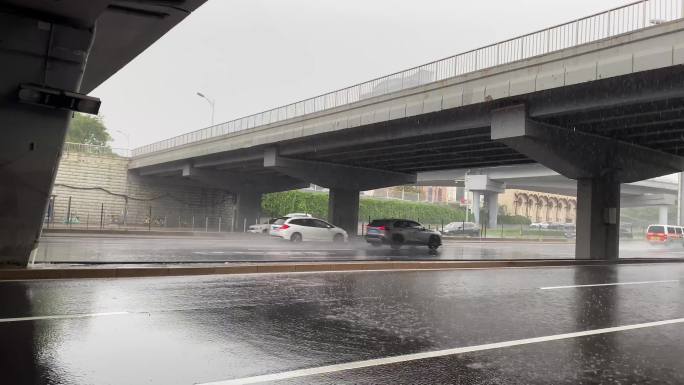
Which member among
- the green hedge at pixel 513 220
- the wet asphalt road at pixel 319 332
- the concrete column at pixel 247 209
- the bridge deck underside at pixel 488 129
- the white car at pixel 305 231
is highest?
the bridge deck underside at pixel 488 129

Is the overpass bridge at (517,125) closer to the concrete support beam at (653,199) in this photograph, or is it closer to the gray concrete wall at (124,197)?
the gray concrete wall at (124,197)

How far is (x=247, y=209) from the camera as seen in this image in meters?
A: 49.2

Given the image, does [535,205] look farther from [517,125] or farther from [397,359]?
[397,359]

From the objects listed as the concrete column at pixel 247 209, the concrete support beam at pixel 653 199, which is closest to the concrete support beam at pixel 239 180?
the concrete column at pixel 247 209

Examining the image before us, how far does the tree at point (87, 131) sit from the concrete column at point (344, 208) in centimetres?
5327

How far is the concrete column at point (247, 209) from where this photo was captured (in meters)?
49.1

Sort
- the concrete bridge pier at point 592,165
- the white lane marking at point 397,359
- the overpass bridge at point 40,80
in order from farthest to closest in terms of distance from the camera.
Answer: the concrete bridge pier at point 592,165, the overpass bridge at point 40,80, the white lane marking at point 397,359

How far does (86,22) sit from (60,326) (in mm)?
6463

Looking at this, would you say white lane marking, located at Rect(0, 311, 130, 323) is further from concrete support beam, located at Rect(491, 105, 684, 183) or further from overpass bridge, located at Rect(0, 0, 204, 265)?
concrete support beam, located at Rect(491, 105, 684, 183)

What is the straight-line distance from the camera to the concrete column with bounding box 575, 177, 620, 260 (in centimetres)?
2392

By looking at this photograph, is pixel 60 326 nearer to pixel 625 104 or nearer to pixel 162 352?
pixel 162 352

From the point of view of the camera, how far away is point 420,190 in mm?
102250

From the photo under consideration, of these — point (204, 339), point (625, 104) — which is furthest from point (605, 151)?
point (204, 339)

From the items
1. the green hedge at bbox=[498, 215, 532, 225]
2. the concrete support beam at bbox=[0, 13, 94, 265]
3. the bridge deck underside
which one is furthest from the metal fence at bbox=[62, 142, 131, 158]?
the green hedge at bbox=[498, 215, 532, 225]
